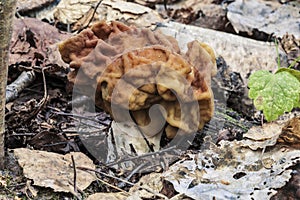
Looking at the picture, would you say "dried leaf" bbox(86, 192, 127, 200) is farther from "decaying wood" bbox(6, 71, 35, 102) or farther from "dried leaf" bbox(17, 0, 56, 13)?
"dried leaf" bbox(17, 0, 56, 13)

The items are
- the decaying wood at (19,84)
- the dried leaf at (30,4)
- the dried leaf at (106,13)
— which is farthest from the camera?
the dried leaf at (30,4)

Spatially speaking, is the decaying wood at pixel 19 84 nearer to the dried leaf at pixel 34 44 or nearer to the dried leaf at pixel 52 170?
the dried leaf at pixel 34 44

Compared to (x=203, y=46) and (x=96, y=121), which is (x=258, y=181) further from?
(x=96, y=121)

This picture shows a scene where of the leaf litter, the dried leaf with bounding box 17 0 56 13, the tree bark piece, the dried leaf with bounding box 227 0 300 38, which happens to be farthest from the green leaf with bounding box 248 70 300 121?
the dried leaf with bounding box 17 0 56 13

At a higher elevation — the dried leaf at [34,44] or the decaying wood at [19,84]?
the dried leaf at [34,44]

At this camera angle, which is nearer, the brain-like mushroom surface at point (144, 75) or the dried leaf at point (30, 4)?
the brain-like mushroom surface at point (144, 75)

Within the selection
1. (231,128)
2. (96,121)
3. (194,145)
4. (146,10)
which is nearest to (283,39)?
(146,10)

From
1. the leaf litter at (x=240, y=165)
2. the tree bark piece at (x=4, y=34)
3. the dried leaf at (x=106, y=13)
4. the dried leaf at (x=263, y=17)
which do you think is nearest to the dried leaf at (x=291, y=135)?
the leaf litter at (x=240, y=165)
